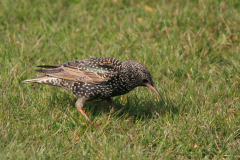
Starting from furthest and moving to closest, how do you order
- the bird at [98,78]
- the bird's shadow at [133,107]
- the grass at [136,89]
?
the bird's shadow at [133,107]
the bird at [98,78]
the grass at [136,89]

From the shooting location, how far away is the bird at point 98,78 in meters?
5.45

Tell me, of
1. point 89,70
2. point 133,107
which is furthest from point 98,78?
point 133,107

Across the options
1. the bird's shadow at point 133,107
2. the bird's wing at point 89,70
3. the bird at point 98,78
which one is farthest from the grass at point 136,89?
the bird's wing at point 89,70

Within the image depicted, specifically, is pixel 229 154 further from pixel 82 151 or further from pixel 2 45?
pixel 2 45

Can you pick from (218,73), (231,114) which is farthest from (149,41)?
(231,114)

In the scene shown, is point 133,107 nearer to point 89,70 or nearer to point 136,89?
point 136,89

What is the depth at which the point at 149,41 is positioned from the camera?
7.74 m

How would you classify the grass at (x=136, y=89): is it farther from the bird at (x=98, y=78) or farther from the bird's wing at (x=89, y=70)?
the bird's wing at (x=89, y=70)

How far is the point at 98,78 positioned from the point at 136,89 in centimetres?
111

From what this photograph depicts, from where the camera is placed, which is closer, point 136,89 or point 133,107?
point 133,107

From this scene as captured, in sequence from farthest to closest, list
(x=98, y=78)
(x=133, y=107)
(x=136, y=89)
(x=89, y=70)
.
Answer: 1. (x=136, y=89)
2. (x=133, y=107)
3. (x=89, y=70)
4. (x=98, y=78)

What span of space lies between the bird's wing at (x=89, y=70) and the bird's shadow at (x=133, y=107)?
1.67 ft

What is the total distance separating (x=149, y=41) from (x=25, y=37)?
2.84 m

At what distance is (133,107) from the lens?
5836 mm
